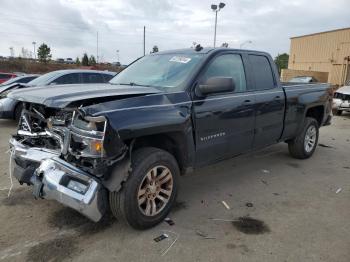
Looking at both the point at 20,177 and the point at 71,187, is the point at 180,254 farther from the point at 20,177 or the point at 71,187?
the point at 20,177

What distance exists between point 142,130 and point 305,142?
4.13 m

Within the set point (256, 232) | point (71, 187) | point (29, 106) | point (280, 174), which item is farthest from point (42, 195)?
point (280, 174)

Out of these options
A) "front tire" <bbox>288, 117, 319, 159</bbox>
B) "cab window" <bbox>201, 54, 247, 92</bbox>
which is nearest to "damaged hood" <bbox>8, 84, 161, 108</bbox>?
"cab window" <bbox>201, 54, 247, 92</bbox>

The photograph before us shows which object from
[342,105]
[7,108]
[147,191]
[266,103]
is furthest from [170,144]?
[342,105]

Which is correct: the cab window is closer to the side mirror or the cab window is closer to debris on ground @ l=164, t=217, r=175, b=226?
the side mirror

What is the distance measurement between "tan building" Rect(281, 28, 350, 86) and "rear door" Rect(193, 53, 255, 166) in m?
24.2

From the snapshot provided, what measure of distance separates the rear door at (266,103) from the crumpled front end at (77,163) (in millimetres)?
2451

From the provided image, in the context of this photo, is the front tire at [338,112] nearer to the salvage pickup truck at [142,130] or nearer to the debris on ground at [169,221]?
the salvage pickup truck at [142,130]

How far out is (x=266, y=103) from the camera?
5082 millimetres

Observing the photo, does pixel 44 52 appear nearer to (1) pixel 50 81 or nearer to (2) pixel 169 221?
(1) pixel 50 81

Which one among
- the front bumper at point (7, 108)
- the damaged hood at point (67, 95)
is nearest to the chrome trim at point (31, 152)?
the damaged hood at point (67, 95)

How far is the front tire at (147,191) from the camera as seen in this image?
3355 millimetres

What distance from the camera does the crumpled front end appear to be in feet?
10.2

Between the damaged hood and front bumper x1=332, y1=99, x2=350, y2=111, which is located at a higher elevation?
the damaged hood
